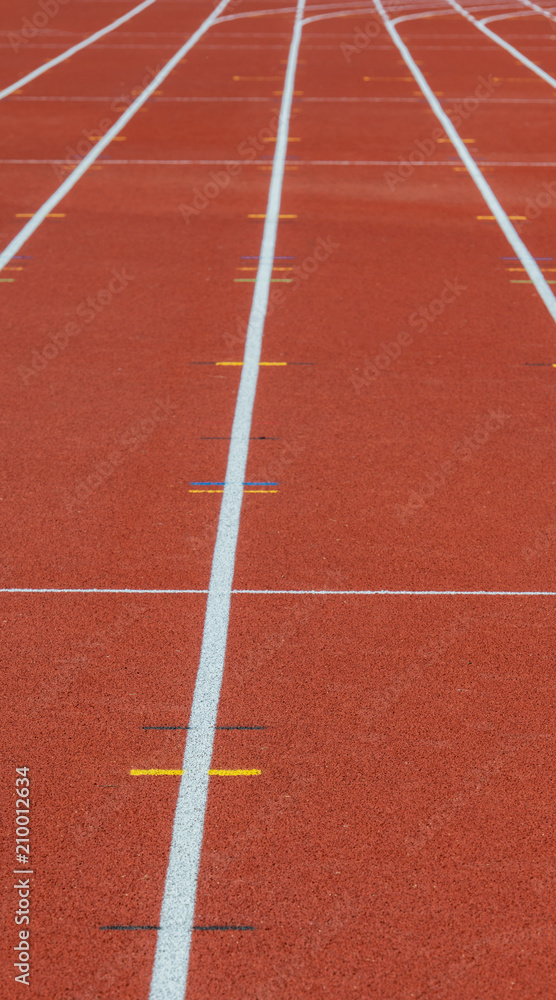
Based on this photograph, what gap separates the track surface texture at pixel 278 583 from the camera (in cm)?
365

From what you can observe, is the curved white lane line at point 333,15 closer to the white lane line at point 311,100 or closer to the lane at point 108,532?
the white lane line at point 311,100

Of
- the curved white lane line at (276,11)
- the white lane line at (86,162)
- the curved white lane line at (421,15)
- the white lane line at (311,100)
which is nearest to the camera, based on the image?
the white lane line at (86,162)

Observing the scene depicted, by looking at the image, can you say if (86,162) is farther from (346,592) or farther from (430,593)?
(430,593)

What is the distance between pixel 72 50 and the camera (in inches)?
778

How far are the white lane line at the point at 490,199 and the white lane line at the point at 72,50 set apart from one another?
20.4 feet

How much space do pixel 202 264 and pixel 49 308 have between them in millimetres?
1561

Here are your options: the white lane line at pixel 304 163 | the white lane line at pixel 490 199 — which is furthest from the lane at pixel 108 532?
the white lane line at pixel 490 199

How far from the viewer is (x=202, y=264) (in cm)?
951

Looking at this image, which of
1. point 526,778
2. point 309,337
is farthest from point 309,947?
point 309,337

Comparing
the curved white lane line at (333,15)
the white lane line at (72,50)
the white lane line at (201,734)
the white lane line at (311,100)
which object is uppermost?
the curved white lane line at (333,15)

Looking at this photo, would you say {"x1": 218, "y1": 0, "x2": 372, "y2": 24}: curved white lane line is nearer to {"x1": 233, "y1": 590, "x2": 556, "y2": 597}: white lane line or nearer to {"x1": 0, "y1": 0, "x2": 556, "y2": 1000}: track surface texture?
{"x1": 0, "y1": 0, "x2": 556, "y2": 1000}: track surface texture

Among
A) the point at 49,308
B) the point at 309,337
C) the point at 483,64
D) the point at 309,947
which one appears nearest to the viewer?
the point at 309,947

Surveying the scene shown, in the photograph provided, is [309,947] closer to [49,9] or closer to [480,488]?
[480,488]

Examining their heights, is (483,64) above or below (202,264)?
above
